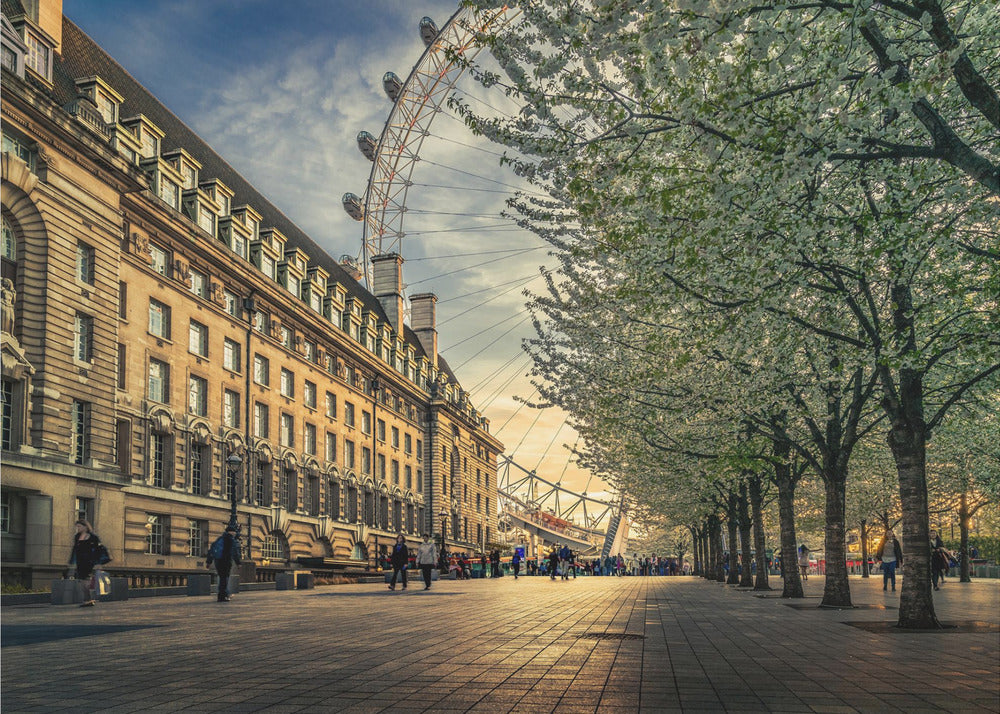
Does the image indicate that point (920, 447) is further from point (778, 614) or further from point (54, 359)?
point (54, 359)

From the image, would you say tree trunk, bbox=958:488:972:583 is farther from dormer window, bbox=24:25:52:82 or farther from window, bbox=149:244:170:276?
dormer window, bbox=24:25:52:82

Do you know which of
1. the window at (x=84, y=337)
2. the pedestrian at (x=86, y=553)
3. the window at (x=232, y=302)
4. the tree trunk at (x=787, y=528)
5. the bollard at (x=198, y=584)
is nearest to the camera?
the pedestrian at (x=86, y=553)

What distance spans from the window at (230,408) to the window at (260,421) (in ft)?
6.17

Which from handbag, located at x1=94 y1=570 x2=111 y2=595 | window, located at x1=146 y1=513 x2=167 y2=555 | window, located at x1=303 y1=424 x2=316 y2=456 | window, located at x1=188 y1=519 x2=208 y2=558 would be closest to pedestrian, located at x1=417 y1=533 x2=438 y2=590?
window, located at x1=146 y1=513 x2=167 y2=555

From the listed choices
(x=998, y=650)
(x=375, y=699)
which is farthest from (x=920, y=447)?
(x=375, y=699)

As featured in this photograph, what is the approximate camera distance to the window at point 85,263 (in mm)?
35188

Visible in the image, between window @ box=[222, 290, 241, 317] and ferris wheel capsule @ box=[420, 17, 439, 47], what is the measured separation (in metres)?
29.3

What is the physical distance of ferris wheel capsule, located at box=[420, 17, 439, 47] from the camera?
220 feet

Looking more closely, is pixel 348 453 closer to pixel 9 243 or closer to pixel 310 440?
pixel 310 440

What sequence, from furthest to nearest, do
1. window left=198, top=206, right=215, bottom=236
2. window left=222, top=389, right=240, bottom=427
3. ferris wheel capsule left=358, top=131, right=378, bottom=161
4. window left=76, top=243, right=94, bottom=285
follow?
ferris wheel capsule left=358, top=131, right=378, bottom=161 → window left=222, top=389, right=240, bottom=427 → window left=198, top=206, right=215, bottom=236 → window left=76, top=243, right=94, bottom=285

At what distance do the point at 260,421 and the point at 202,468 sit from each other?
23.8 feet

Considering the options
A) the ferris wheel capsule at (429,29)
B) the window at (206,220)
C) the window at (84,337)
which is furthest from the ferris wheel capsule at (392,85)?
the window at (84,337)

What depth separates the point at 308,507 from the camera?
57.5m

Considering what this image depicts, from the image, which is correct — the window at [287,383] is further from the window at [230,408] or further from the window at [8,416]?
the window at [8,416]
